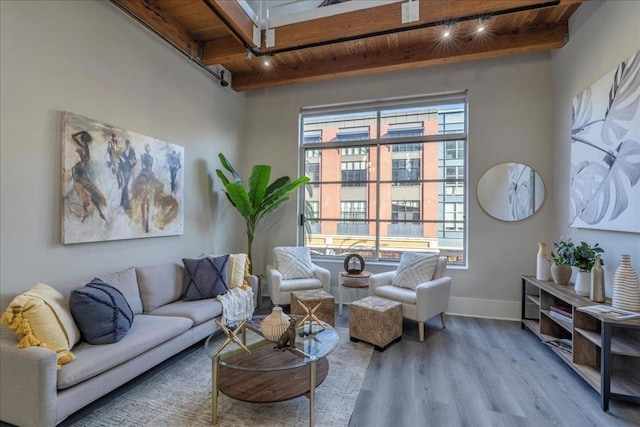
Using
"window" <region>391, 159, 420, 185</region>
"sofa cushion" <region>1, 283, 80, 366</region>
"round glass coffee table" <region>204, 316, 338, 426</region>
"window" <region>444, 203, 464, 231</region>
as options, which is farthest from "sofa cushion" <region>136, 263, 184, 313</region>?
"window" <region>444, 203, 464, 231</region>

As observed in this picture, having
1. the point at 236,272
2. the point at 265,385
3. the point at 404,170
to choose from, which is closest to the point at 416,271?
the point at 404,170

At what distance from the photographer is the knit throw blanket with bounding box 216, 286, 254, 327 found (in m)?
3.34

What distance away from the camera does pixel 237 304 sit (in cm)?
354

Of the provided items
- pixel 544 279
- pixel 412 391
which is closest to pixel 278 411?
pixel 412 391

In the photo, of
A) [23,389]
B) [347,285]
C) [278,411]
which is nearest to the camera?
[23,389]

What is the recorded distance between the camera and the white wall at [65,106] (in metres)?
2.29

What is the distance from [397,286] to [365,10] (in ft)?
10.9

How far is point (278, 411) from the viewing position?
217 cm

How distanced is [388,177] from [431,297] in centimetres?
213

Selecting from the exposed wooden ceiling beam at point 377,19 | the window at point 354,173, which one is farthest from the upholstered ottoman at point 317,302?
the exposed wooden ceiling beam at point 377,19

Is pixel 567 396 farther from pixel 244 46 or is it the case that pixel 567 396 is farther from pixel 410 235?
pixel 244 46

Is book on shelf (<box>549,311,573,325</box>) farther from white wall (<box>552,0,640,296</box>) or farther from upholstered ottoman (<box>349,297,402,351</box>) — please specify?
upholstered ottoman (<box>349,297,402,351</box>)

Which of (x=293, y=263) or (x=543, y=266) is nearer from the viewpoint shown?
(x=543, y=266)

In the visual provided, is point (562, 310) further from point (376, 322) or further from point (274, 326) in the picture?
point (274, 326)
